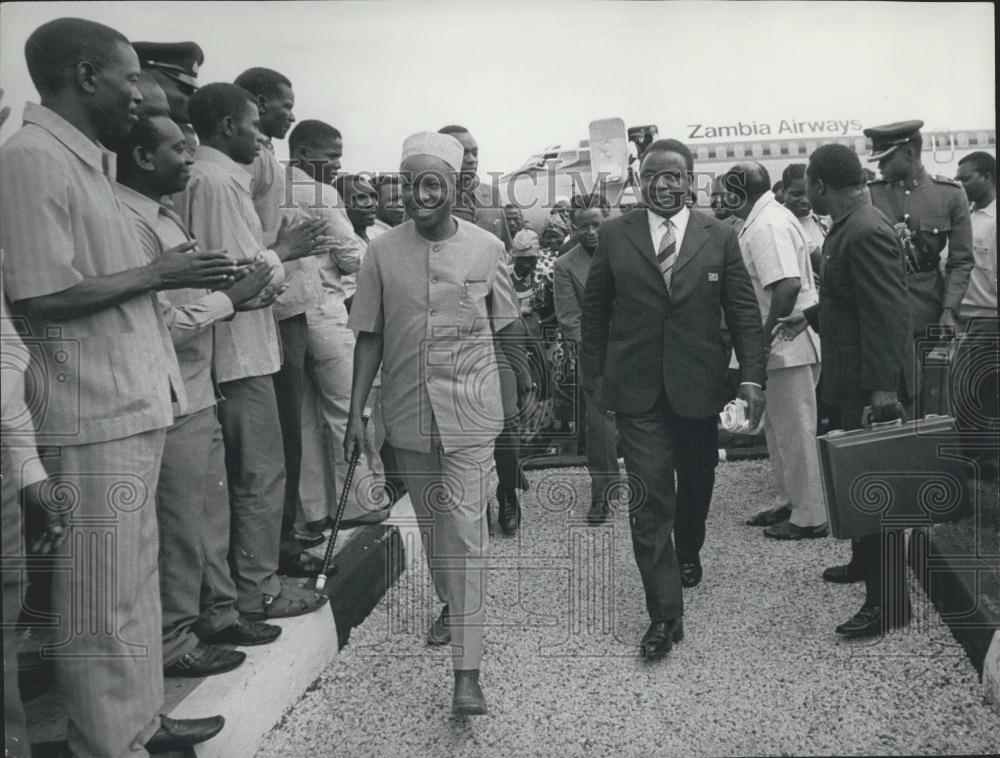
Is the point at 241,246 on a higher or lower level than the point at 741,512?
higher

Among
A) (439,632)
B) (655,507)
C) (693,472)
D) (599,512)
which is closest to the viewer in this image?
(655,507)

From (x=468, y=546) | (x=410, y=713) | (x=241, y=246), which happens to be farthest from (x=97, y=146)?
(x=410, y=713)

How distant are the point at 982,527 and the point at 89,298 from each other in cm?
466

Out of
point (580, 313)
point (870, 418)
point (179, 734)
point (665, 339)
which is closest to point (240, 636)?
point (179, 734)

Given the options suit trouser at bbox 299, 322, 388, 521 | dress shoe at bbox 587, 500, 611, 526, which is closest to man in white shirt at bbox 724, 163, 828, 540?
dress shoe at bbox 587, 500, 611, 526

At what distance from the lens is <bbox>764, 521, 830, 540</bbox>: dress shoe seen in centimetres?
531

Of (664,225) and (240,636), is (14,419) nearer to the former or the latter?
(240,636)

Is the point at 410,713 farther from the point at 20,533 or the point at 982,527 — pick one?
the point at 982,527

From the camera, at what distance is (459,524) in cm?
341

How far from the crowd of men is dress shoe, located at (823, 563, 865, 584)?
0.02 meters

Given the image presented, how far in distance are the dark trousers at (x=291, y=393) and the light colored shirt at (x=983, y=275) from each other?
165 inches

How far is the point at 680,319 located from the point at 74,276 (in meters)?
2.44

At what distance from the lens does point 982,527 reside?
5.12 m

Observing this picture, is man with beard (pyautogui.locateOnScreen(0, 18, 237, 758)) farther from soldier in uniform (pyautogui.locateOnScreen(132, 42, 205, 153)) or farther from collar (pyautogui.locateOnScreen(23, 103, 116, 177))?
soldier in uniform (pyautogui.locateOnScreen(132, 42, 205, 153))
